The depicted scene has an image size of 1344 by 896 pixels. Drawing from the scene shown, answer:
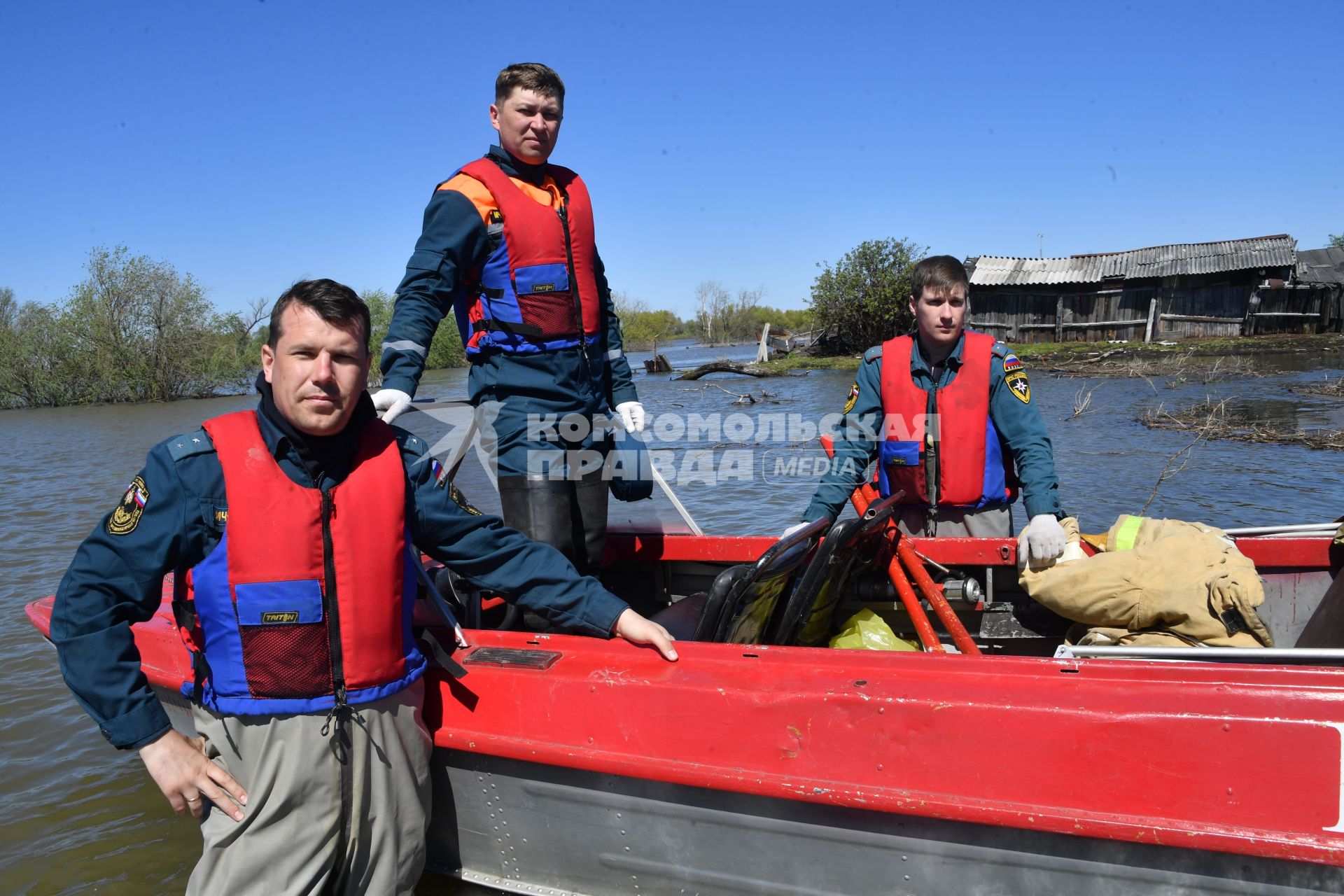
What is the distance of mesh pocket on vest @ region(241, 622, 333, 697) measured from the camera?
75.5 inches

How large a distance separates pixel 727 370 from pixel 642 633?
77.3 ft

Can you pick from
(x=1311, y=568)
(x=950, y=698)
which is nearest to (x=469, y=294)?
(x=950, y=698)

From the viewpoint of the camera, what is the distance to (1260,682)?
1.85 meters

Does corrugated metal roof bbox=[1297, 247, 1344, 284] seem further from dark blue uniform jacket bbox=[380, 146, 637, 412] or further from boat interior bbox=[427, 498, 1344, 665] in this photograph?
dark blue uniform jacket bbox=[380, 146, 637, 412]

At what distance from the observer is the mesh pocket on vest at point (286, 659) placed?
1919 millimetres

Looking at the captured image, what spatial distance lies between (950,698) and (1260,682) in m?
0.63

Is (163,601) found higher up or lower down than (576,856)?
higher up

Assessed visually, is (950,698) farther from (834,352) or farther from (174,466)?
(834,352)

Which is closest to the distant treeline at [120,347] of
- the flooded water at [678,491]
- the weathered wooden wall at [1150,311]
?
the flooded water at [678,491]

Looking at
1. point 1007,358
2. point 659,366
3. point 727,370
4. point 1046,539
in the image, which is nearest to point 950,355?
point 1007,358

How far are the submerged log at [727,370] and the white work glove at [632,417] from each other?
2129 cm

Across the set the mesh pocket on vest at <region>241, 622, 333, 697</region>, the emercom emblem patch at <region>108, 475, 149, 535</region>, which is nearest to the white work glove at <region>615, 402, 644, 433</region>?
the mesh pocket on vest at <region>241, 622, 333, 697</region>

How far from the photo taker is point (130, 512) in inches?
71.4

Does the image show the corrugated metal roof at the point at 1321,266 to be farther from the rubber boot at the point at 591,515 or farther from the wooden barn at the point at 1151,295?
the rubber boot at the point at 591,515
